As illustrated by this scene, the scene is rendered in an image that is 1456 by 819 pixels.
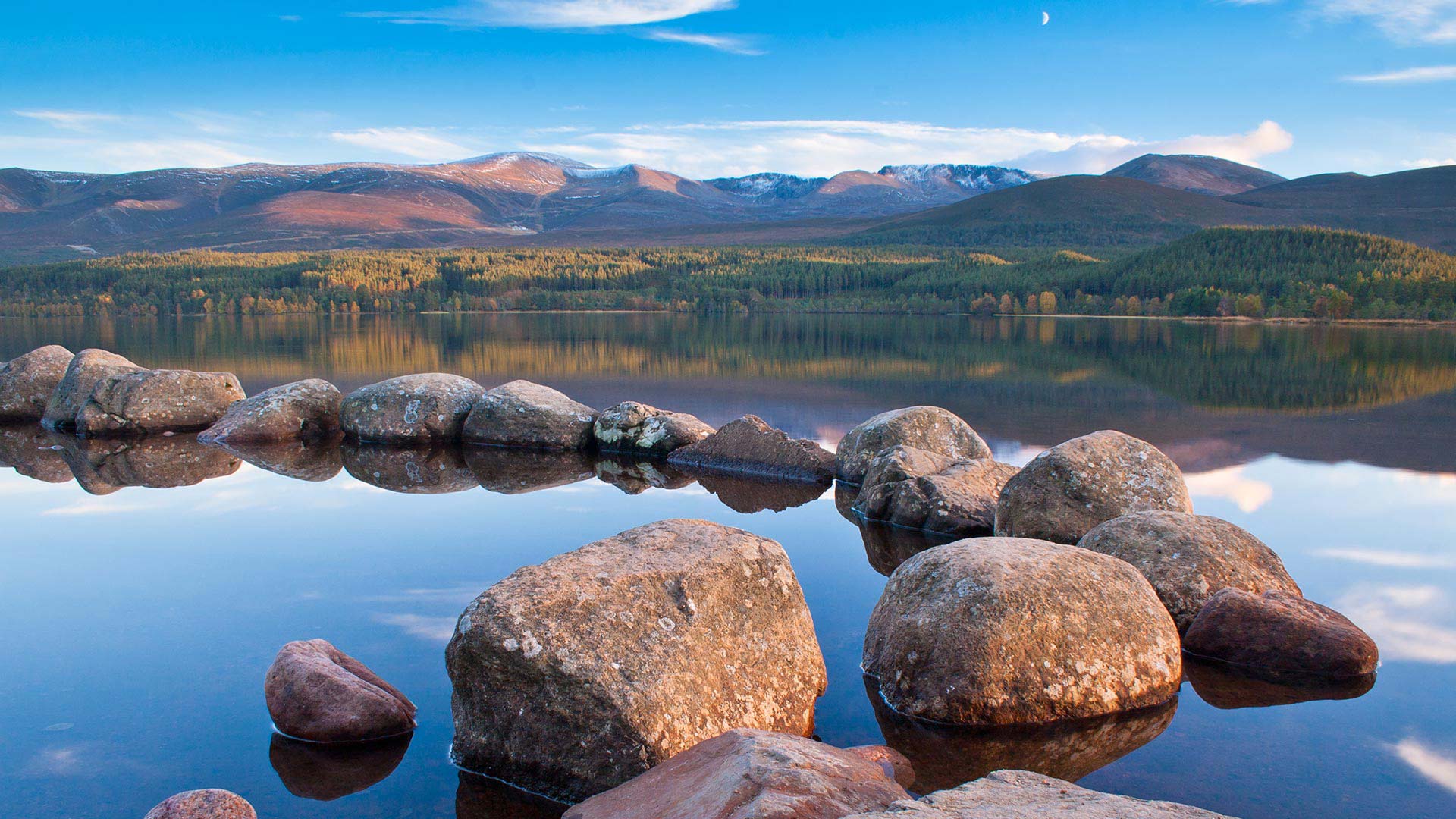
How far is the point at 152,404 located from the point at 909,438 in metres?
13.4

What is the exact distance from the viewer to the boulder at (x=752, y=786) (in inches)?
148

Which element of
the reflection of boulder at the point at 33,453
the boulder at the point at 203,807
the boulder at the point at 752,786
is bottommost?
the reflection of boulder at the point at 33,453

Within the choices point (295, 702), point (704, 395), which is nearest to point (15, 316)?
point (704, 395)

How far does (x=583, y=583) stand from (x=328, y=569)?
4648mm

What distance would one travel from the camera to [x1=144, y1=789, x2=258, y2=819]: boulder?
4.40 metres

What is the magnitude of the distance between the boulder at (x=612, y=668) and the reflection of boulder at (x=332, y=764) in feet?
1.55

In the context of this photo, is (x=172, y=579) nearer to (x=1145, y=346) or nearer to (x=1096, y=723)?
(x=1096, y=723)

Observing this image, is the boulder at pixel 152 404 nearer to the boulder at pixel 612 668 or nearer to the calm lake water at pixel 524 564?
the calm lake water at pixel 524 564

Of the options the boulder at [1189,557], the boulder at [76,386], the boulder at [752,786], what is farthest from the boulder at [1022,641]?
the boulder at [76,386]

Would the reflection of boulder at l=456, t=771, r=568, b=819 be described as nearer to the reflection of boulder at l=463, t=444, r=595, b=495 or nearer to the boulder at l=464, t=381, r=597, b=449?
the reflection of boulder at l=463, t=444, r=595, b=495

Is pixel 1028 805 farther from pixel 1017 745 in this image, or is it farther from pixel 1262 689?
pixel 1262 689

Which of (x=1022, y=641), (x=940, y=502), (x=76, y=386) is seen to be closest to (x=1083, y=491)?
(x=940, y=502)

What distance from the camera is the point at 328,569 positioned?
29.5ft

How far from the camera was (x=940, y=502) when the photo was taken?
1056 centimetres
